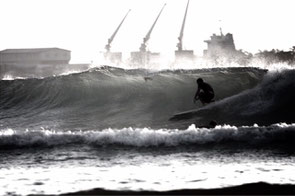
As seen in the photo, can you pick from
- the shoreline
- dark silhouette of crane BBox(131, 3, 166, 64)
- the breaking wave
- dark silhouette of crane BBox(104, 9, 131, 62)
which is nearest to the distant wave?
the breaking wave

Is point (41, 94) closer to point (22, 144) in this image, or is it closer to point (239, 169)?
point (22, 144)

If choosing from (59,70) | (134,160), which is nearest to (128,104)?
(134,160)

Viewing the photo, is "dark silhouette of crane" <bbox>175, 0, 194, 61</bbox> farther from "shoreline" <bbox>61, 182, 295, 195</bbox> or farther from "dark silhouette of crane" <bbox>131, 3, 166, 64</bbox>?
"shoreline" <bbox>61, 182, 295, 195</bbox>

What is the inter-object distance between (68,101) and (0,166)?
13.5 m

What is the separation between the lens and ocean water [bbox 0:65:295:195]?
687 cm

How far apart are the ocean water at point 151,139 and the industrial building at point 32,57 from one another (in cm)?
7668

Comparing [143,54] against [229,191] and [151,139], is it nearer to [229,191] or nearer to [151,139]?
[151,139]

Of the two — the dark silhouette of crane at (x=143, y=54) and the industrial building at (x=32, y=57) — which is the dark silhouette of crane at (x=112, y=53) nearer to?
the dark silhouette of crane at (x=143, y=54)

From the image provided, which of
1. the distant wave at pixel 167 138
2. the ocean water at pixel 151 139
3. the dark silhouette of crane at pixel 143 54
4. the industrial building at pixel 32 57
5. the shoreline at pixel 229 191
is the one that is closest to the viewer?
the shoreline at pixel 229 191

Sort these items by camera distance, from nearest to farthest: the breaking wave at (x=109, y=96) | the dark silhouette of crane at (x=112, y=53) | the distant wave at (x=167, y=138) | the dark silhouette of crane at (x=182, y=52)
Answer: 1. the distant wave at (x=167, y=138)
2. the breaking wave at (x=109, y=96)
3. the dark silhouette of crane at (x=182, y=52)
4. the dark silhouette of crane at (x=112, y=53)

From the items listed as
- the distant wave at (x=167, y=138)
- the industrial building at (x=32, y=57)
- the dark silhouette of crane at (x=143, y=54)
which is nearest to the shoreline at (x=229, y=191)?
the distant wave at (x=167, y=138)

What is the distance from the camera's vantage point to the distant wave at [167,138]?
402 inches

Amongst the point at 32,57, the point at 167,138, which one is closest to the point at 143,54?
the point at 32,57

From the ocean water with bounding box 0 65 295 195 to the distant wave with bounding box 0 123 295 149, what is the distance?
2 cm
